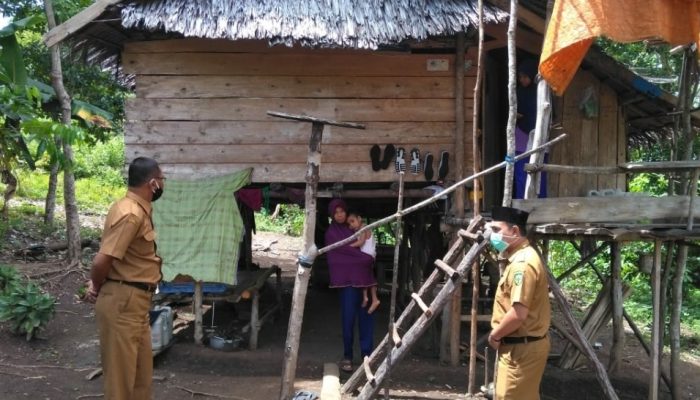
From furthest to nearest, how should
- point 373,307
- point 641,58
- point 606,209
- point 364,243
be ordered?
point 641,58
point 364,243
point 373,307
point 606,209

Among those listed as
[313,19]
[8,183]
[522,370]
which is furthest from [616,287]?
[8,183]

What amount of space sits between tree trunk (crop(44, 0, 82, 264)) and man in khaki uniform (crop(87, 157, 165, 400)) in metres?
5.99

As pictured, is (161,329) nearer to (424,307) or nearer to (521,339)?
(424,307)

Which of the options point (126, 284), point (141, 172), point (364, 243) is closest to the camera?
point (126, 284)

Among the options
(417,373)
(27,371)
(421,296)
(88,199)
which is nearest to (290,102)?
(421,296)

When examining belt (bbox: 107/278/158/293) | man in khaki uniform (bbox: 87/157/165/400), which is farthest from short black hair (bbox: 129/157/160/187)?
belt (bbox: 107/278/158/293)

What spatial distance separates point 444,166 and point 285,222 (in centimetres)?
1658

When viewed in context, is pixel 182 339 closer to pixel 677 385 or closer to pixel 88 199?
pixel 677 385

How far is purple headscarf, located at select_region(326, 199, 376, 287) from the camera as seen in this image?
691cm

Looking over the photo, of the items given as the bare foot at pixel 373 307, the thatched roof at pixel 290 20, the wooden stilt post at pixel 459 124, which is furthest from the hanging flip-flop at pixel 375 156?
the bare foot at pixel 373 307

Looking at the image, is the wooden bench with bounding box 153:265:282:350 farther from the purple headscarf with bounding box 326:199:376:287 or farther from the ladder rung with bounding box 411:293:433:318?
the ladder rung with bounding box 411:293:433:318

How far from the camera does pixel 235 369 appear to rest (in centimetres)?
724

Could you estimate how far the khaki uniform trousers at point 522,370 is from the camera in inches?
167

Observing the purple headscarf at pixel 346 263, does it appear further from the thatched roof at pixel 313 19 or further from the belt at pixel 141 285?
the belt at pixel 141 285
